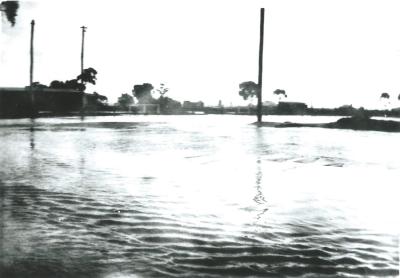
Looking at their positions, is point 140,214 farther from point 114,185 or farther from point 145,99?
point 145,99

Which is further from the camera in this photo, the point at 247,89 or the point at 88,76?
the point at 247,89

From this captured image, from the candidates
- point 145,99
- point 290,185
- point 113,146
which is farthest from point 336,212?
point 145,99

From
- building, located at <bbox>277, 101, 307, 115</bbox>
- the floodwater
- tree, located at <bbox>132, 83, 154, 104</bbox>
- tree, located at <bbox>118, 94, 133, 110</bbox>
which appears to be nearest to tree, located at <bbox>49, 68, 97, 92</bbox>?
tree, located at <bbox>118, 94, 133, 110</bbox>

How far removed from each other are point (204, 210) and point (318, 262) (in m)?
2.05

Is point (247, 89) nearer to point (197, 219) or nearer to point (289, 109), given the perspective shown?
point (289, 109)

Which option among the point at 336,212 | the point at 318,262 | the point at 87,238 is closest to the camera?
the point at 318,262

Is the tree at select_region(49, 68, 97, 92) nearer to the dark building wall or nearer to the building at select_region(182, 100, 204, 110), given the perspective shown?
the dark building wall

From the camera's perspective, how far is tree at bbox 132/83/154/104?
82488 millimetres

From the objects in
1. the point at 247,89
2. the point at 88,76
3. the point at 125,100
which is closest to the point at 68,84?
the point at 88,76

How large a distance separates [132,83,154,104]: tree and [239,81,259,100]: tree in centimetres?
3033

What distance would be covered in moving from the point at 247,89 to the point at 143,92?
31.8 metres

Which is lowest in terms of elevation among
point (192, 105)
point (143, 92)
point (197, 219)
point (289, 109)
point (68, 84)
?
point (197, 219)

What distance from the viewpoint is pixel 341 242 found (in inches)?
167

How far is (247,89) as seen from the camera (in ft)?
358
